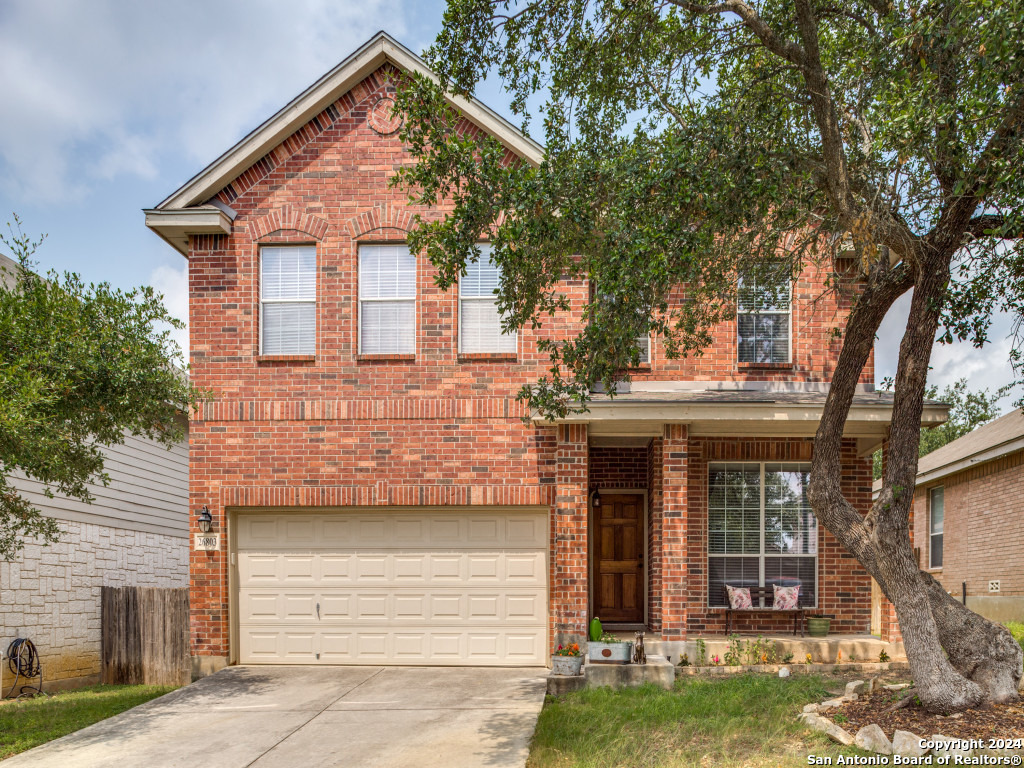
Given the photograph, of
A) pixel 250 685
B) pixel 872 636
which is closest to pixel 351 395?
pixel 250 685

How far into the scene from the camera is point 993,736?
24.6 feet

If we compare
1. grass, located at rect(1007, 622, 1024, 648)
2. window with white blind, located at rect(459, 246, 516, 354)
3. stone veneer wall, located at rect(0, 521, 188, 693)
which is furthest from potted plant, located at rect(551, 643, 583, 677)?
stone veneer wall, located at rect(0, 521, 188, 693)

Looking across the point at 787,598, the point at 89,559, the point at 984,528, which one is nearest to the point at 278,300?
the point at 89,559

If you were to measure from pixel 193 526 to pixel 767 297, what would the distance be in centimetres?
898

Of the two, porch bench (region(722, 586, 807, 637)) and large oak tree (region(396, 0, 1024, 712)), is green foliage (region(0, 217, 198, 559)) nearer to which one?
large oak tree (region(396, 0, 1024, 712))

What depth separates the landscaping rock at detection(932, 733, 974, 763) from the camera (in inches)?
285

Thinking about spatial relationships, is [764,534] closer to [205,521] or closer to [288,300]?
[288,300]

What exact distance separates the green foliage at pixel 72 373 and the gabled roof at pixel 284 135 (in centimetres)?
263

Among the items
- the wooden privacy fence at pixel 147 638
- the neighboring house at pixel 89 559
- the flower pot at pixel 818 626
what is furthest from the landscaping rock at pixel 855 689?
the neighboring house at pixel 89 559

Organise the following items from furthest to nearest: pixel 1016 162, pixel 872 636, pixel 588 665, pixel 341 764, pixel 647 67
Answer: pixel 872 636 → pixel 588 665 → pixel 647 67 → pixel 341 764 → pixel 1016 162

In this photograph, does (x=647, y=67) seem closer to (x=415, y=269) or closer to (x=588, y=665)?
(x=415, y=269)

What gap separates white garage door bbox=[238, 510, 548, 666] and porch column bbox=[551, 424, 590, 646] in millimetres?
559

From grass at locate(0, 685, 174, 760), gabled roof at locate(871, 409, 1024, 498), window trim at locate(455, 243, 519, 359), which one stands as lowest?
grass at locate(0, 685, 174, 760)

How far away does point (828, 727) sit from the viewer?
8.25 m
